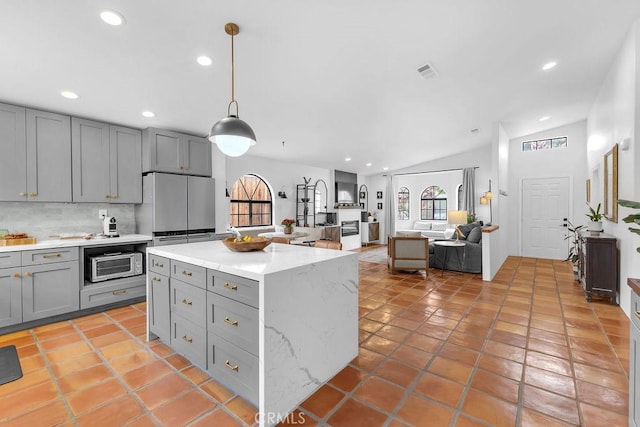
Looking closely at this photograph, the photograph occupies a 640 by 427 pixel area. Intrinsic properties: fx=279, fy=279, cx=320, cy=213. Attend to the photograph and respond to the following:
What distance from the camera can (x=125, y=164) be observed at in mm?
3895

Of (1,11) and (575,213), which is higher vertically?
(1,11)

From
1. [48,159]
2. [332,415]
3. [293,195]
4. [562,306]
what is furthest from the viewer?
[293,195]

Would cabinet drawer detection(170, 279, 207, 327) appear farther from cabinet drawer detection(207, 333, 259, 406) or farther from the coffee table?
the coffee table

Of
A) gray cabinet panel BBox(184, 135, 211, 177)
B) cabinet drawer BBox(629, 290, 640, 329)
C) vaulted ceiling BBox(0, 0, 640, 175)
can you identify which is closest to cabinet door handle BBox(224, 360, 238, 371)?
cabinet drawer BBox(629, 290, 640, 329)

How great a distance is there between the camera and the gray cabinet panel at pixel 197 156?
14.1 ft

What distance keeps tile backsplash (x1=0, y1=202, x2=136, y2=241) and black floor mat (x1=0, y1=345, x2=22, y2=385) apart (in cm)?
149

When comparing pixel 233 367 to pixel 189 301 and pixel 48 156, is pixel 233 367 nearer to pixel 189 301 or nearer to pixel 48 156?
pixel 189 301

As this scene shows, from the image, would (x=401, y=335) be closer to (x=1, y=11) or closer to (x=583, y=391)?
(x=583, y=391)

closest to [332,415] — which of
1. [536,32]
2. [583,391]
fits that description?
[583,391]

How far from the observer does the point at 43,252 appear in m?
2.98

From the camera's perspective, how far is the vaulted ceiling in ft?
6.67

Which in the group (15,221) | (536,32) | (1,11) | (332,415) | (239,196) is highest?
(536,32)

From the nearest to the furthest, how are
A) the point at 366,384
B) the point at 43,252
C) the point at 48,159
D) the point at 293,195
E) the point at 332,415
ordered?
the point at 332,415 → the point at 366,384 → the point at 43,252 → the point at 48,159 → the point at 293,195

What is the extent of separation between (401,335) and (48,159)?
4410 mm
